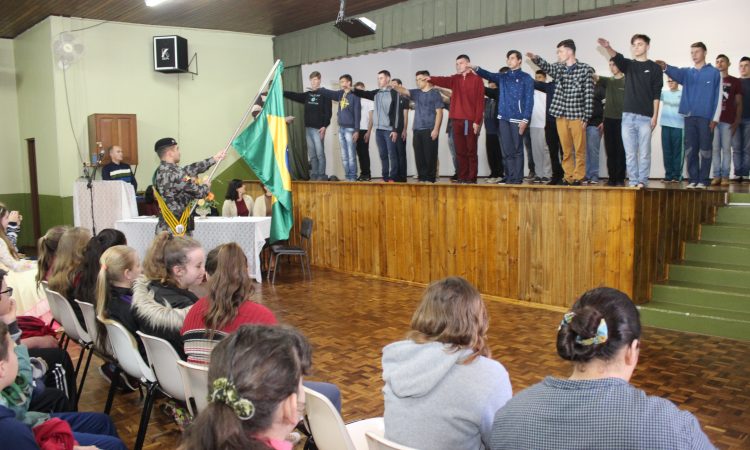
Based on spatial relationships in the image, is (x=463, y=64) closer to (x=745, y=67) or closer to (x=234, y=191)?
(x=234, y=191)

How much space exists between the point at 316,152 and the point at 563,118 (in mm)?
4175

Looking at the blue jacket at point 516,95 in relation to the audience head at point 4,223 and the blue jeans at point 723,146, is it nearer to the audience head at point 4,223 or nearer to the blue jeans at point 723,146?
the blue jeans at point 723,146

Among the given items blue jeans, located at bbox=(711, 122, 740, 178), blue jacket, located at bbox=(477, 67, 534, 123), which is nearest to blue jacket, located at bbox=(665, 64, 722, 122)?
blue jeans, located at bbox=(711, 122, 740, 178)

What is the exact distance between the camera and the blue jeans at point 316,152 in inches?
375

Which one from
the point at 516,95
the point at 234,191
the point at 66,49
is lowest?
the point at 234,191

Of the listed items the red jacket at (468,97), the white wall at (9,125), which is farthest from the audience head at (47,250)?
the white wall at (9,125)

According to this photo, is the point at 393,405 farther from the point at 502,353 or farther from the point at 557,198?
the point at 557,198

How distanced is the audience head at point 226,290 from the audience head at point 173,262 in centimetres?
51

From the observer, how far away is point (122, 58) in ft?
30.8

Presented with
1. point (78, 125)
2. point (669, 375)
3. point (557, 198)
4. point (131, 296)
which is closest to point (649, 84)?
point (557, 198)

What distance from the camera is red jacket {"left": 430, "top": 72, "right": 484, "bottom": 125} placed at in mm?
7359

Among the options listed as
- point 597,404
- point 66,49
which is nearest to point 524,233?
point 597,404

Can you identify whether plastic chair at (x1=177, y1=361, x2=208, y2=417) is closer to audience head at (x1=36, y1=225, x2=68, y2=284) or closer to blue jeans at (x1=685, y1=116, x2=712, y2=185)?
audience head at (x1=36, y1=225, x2=68, y2=284)

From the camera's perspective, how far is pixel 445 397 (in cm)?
184
